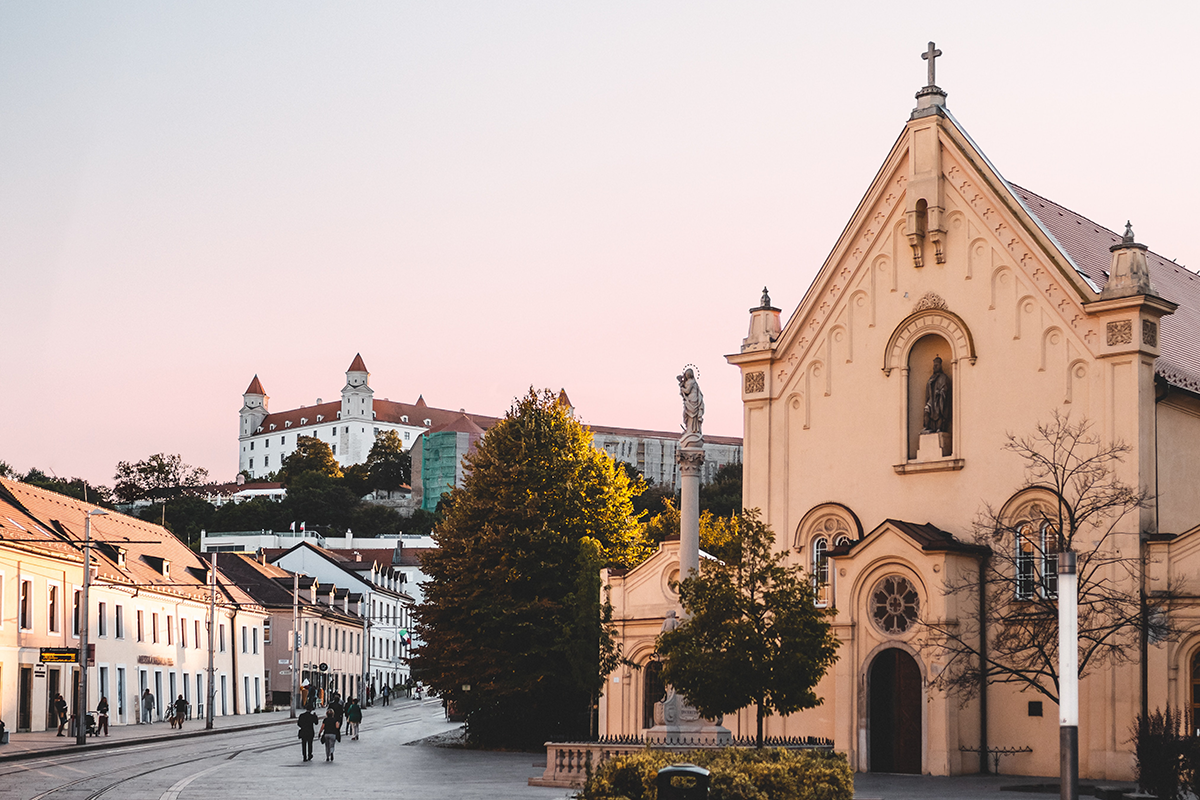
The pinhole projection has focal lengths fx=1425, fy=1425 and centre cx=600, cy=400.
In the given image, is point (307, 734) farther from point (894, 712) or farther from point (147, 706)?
point (147, 706)

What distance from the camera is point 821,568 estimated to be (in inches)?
1453

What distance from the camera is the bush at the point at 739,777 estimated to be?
18172mm

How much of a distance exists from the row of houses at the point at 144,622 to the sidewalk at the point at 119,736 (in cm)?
135

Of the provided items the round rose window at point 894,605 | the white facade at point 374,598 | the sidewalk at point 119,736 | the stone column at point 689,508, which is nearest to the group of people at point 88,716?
the sidewalk at point 119,736

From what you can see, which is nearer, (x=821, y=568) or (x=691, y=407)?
(x=691, y=407)

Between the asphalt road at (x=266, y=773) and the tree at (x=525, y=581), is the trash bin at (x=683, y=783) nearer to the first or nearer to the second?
the asphalt road at (x=266, y=773)

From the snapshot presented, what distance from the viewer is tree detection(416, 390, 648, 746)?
44.0 m

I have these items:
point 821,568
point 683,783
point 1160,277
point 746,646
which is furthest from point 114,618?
point 683,783

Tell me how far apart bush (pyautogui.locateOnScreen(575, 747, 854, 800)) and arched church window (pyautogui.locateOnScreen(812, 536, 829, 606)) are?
15.6m

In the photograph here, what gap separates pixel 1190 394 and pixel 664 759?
18773 mm

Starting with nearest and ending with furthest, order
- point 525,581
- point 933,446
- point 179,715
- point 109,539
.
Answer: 1. point 933,446
2. point 525,581
3. point 179,715
4. point 109,539

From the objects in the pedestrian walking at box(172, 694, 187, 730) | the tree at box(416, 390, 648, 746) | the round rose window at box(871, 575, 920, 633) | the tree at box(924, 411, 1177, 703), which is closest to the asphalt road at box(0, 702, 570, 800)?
the tree at box(416, 390, 648, 746)

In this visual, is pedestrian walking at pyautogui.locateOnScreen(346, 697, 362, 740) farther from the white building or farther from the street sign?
the street sign

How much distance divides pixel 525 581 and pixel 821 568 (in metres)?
11.8
